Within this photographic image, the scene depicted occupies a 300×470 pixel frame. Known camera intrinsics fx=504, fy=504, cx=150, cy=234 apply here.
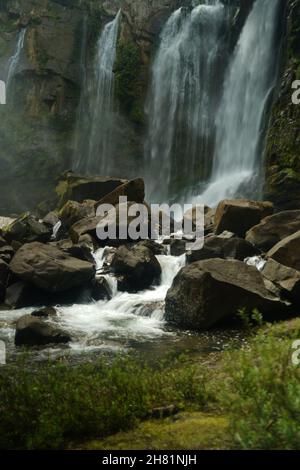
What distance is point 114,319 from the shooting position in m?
14.0

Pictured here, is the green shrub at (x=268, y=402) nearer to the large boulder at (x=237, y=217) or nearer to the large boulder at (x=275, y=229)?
the large boulder at (x=275, y=229)

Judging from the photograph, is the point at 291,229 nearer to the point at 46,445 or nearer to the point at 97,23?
the point at 46,445

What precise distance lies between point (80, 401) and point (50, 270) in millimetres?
10861

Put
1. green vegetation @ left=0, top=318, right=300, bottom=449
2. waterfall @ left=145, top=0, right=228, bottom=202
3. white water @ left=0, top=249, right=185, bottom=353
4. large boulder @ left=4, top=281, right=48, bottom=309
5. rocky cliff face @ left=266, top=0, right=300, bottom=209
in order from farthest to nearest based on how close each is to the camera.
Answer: waterfall @ left=145, top=0, right=228, bottom=202 < rocky cliff face @ left=266, top=0, right=300, bottom=209 < large boulder @ left=4, top=281, right=48, bottom=309 < white water @ left=0, top=249, right=185, bottom=353 < green vegetation @ left=0, top=318, right=300, bottom=449

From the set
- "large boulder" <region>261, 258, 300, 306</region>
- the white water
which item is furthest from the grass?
"large boulder" <region>261, 258, 300, 306</region>

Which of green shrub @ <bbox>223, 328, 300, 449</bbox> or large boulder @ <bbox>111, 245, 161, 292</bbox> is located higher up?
green shrub @ <bbox>223, 328, 300, 449</bbox>

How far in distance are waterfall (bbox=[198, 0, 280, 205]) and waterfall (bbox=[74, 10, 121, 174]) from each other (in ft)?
35.5

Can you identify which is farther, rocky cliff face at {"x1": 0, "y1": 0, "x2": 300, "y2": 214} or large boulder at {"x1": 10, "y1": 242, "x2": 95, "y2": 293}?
rocky cliff face at {"x1": 0, "y1": 0, "x2": 300, "y2": 214}

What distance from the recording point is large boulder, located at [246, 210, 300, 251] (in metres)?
16.7

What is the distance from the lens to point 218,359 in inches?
374

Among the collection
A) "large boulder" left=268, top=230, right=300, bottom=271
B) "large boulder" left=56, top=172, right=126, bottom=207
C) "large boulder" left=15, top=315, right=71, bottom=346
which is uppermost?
"large boulder" left=56, top=172, right=126, bottom=207

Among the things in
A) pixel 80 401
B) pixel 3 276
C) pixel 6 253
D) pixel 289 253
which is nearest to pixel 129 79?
pixel 6 253

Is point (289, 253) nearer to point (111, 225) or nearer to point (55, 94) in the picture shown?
point (111, 225)

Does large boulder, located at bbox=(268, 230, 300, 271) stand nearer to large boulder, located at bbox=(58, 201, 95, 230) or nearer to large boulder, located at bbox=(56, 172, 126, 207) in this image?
large boulder, located at bbox=(58, 201, 95, 230)
